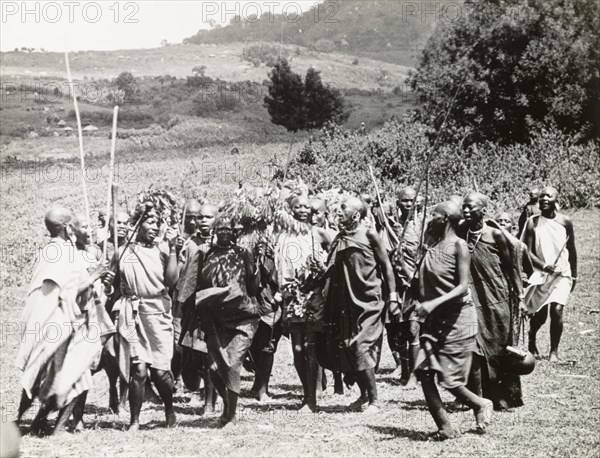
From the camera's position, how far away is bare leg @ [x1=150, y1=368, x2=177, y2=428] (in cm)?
745

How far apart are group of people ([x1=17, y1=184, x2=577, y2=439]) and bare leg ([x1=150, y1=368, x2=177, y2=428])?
A: 0.01 m

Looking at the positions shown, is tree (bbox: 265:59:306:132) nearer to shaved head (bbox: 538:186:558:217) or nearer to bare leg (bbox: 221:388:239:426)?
shaved head (bbox: 538:186:558:217)

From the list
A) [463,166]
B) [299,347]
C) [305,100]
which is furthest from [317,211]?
[305,100]

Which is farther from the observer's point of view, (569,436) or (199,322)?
(199,322)

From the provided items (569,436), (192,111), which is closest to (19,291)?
(569,436)

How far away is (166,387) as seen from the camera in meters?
7.48

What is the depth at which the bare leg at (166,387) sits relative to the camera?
7445mm

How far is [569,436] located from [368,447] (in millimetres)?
1661

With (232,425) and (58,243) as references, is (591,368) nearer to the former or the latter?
(232,425)

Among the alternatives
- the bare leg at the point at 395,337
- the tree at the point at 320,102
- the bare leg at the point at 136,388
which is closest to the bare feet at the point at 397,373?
the bare leg at the point at 395,337

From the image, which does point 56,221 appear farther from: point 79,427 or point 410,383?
point 410,383

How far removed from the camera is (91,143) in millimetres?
43438

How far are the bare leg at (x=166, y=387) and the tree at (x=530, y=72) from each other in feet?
81.1

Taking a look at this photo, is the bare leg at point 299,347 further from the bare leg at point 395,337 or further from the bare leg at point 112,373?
the bare leg at point 112,373
